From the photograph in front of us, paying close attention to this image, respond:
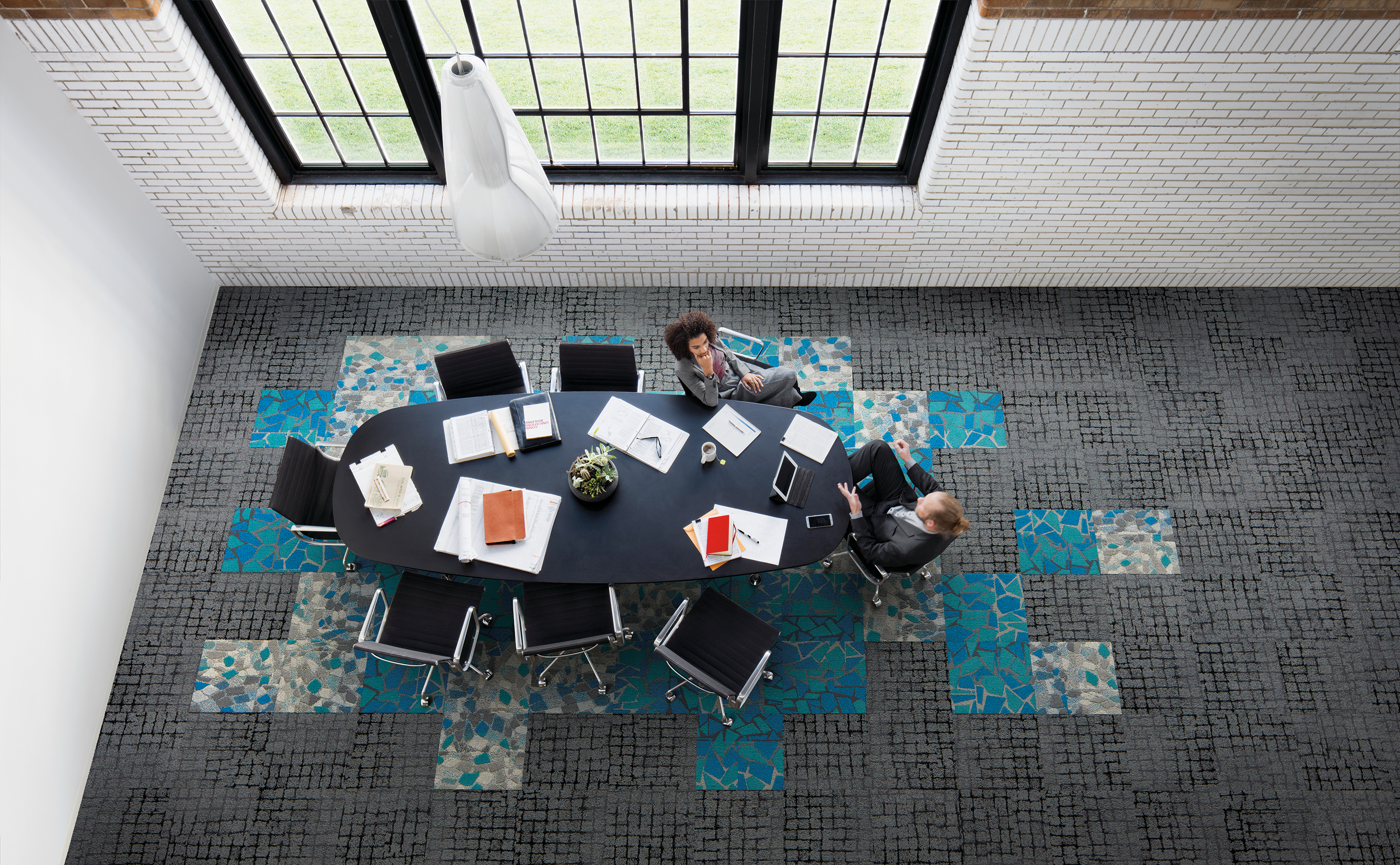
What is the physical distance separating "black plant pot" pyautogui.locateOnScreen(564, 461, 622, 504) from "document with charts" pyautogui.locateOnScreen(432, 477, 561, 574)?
11cm

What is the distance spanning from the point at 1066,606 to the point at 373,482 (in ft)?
14.0

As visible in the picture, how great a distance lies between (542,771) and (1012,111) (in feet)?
15.9

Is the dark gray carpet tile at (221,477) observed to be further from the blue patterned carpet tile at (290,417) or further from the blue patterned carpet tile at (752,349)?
the blue patterned carpet tile at (752,349)

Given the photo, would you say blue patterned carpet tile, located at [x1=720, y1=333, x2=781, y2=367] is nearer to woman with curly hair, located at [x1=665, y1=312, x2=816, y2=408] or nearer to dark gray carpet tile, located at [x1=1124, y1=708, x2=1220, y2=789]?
woman with curly hair, located at [x1=665, y1=312, x2=816, y2=408]

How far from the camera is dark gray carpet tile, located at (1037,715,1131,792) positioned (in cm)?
459

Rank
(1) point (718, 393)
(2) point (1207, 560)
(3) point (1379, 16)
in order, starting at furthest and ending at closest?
1. (2) point (1207, 560)
2. (1) point (718, 393)
3. (3) point (1379, 16)

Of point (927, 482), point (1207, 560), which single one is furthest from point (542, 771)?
point (1207, 560)

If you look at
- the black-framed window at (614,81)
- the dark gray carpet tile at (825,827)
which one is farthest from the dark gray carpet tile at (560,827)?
the black-framed window at (614,81)

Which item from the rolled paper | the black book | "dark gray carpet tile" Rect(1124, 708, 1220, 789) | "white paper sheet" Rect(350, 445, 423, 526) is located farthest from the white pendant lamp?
"dark gray carpet tile" Rect(1124, 708, 1220, 789)

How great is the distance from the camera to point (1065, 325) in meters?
5.88

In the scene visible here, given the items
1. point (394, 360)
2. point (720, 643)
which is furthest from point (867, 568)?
point (394, 360)

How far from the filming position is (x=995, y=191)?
5.28 m

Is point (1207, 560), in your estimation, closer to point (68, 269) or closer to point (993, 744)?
point (993, 744)

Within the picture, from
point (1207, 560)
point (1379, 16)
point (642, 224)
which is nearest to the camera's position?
point (1379, 16)
